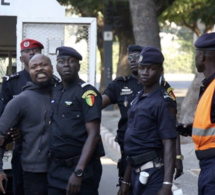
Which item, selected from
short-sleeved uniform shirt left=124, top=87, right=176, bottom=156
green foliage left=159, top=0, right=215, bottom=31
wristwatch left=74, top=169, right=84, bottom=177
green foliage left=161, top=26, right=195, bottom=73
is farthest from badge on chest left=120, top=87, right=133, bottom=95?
green foliage left=161, top=26, right=195, bottom=73

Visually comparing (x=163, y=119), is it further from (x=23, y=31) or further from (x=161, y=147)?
(x=23, y=31)

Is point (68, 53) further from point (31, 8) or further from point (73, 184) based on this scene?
point (31, 8)

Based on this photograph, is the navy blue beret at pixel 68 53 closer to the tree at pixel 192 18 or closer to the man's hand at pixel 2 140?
the man's hand at pixel 2 140

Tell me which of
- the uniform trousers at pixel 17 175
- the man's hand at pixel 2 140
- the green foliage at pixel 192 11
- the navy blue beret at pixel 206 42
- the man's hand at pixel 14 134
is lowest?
the uniform trousers at pixel 17 175

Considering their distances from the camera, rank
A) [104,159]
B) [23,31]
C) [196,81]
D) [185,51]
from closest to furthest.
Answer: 1. [23,31]
2. [104,159]
3. [196,81]
4. [185,51]

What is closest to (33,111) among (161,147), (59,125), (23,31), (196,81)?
(59,125)

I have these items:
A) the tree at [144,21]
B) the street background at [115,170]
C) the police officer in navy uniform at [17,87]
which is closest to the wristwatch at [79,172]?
the police officer in navy uniform at [17,87]

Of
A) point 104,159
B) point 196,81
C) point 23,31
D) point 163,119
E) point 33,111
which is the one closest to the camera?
point 163,119

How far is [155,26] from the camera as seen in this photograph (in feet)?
50.3

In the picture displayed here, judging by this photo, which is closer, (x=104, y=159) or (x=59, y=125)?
(x=59, y=125)

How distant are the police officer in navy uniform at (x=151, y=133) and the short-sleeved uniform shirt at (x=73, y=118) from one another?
1.23ft

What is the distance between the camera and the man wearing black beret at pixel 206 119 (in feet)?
15.4

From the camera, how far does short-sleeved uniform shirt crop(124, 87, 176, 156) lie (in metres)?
5.11

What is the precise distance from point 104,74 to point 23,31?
15073mm
